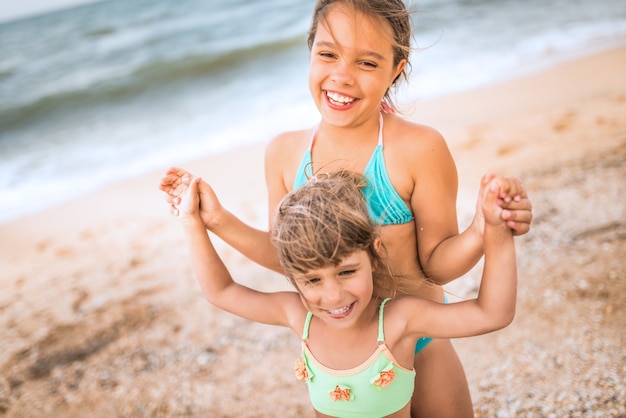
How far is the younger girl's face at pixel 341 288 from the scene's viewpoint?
166 cm

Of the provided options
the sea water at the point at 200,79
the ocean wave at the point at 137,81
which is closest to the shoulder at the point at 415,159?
the sea water at the point at 200,79

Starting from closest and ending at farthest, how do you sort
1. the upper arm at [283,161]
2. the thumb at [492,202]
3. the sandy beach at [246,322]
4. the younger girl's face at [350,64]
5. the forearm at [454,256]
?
the thumb at [492,202]
the forearm at [454,256]
the younger girl's face at [350,64]
the upper arm at [283,161]
the sandy beach at [246,322]

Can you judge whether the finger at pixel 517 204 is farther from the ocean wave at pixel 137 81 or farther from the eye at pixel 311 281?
the ocean wave at pixel 137 81

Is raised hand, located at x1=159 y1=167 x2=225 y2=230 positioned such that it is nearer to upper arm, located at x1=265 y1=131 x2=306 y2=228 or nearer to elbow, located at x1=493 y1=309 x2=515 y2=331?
upper arm, located at x1=265 y1=131 x2=306 y2=228

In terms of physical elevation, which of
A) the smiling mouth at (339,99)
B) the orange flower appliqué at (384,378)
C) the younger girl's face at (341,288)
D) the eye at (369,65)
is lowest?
the orange flower appliqué at (384,378)

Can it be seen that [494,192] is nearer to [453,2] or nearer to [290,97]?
[290,97]

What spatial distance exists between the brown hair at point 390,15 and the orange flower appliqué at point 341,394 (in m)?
1.04

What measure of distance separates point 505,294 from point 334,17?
0.97 m

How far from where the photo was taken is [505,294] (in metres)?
1.58

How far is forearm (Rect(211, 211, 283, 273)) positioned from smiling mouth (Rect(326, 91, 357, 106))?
515mm

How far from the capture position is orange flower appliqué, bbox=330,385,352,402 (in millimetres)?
1785

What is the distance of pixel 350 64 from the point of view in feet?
6.15

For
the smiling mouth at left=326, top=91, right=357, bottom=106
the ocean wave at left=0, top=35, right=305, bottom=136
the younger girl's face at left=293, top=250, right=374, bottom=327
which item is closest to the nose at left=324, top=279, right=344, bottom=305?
the younger girl's face at left=293, top=250, right=374, bottom=327

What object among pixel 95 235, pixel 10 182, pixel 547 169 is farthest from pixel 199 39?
pixel 547 169
